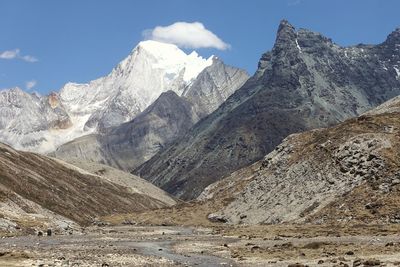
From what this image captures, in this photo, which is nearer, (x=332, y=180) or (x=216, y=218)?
(x=332, y=180)

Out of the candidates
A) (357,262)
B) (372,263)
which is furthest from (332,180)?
(372,263)

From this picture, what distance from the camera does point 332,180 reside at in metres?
133

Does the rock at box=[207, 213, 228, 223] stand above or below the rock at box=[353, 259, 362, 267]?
above

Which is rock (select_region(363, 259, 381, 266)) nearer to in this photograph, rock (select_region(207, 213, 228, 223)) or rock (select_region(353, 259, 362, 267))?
rock (select_region(353, 259, 362, 267))

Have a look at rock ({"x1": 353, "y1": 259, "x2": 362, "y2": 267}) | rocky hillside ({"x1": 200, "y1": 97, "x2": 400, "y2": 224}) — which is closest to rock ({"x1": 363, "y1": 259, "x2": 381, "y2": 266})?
rock ({"x1": 353, "y1": 259, "x2": 362, "y2": 267})

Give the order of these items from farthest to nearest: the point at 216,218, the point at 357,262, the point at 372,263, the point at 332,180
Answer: the point at 216,218 → the point at 332,180 → the point at 357,262 → the point at 372,263

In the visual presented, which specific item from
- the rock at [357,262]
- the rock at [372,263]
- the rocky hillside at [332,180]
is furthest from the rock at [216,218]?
the rock at [372,263]

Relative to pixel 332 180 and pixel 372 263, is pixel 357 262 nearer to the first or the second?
pixel 372 263

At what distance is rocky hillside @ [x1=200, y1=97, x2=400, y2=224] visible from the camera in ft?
378

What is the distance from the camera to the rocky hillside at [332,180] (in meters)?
115

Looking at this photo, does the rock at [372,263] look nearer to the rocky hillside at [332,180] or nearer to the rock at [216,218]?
the rocky hillside at [332,180]

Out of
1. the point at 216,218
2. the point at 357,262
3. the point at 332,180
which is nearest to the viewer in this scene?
the point at 357,262

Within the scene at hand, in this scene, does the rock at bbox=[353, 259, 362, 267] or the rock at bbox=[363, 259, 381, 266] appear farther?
the rock at bbox=[353, 259, 362, 267]

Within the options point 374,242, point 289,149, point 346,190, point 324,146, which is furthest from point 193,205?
point 374,242
